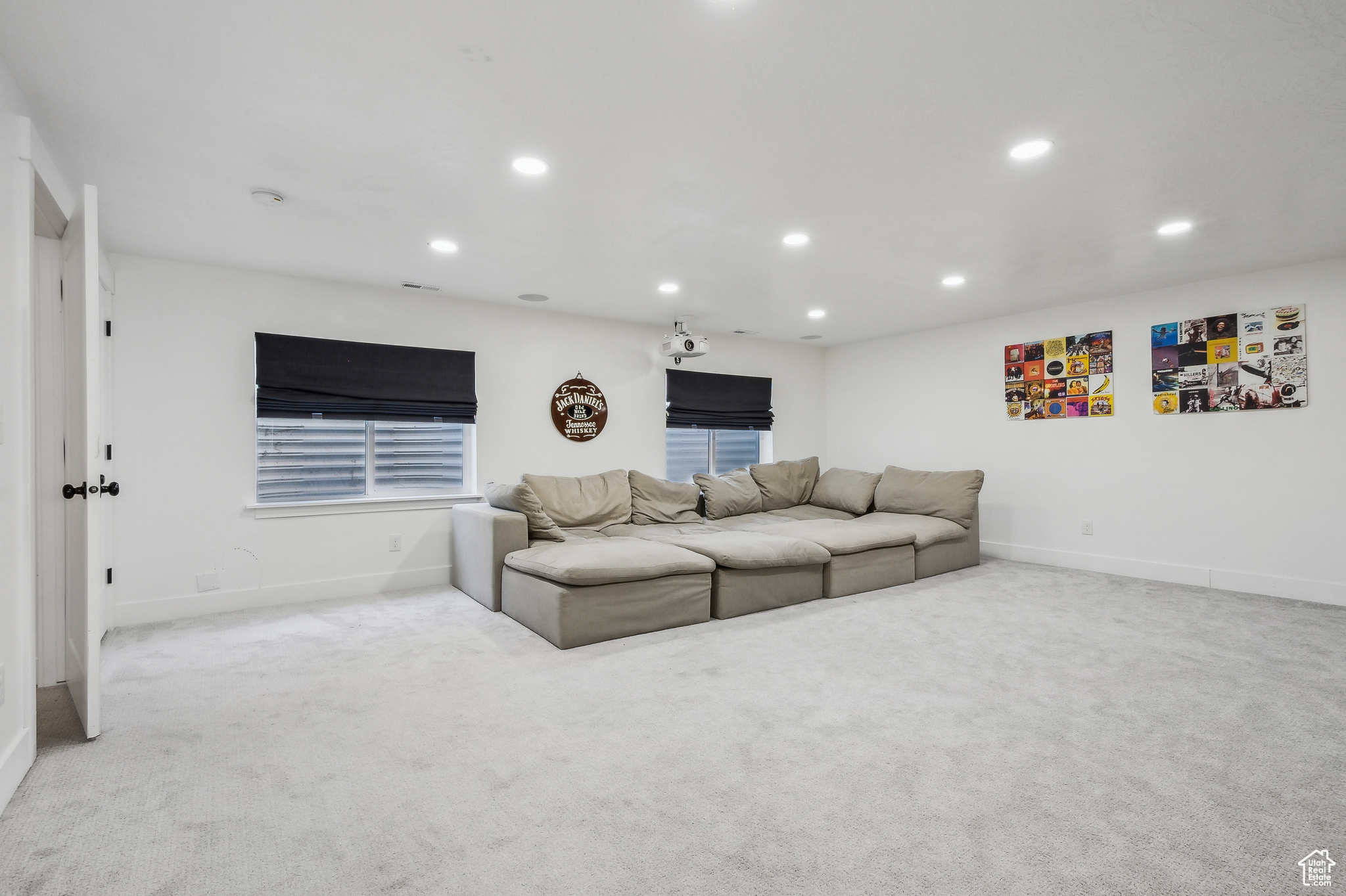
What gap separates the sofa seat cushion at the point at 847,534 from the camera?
169 inches

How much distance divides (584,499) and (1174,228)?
4106 mm

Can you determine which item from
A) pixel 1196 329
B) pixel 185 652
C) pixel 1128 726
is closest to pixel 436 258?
pixel 185 652

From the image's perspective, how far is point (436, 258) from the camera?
12.5 feet

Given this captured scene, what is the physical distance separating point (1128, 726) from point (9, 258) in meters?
4.13

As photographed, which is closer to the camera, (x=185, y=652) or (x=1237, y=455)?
(x=185, y=652)

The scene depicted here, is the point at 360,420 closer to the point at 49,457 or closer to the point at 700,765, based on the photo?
the point at 49,457

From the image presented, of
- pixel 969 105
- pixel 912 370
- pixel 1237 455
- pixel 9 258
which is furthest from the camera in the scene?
pixel 912 370

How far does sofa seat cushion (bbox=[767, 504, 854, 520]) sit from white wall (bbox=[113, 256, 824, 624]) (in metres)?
2.00

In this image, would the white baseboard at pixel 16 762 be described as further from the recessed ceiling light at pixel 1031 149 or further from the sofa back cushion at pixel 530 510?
the recessed ceiling light at pixel 1031 149

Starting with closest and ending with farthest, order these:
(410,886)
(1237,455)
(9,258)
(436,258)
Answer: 1. (410,886)
2. (9,258)
3. (436,258)
4. (1237,455)

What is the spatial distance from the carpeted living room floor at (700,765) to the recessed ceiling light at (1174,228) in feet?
7.19

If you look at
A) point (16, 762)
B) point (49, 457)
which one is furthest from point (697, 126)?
point (49, 457)

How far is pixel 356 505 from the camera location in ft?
14.4

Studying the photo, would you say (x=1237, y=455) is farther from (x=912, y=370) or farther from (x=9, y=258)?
(x=9, y=258)
